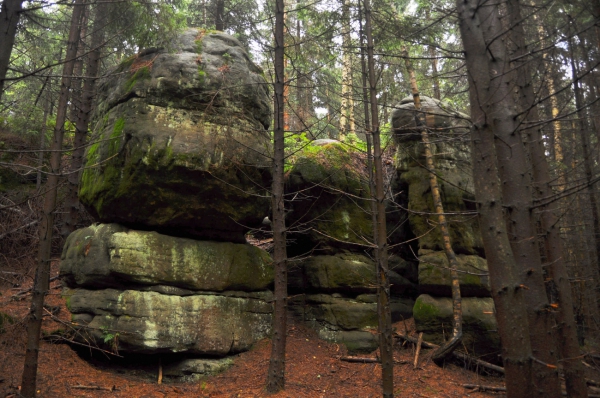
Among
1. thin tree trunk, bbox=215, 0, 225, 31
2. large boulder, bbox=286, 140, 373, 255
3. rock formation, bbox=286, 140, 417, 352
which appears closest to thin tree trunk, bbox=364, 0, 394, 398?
rock formation, bbox=286, 140, 417, 352

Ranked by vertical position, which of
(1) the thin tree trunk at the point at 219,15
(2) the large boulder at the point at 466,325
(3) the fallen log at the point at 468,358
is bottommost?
(3) the fallen log at the point at 468,358

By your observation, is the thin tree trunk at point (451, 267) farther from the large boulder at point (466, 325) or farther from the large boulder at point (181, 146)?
the large boulder at point (181, 146)

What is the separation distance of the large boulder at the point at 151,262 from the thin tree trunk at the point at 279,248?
0.96 meters

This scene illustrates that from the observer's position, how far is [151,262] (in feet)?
28.8

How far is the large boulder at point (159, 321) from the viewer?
8.23 metres

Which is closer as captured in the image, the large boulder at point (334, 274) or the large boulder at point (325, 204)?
the large boulder at point (334, 274)

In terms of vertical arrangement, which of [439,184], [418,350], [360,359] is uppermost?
[439,184]

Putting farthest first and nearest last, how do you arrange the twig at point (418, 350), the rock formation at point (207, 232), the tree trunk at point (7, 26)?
the twig at point (418, 350) → the rock formation at point (207, 232) → the tree trunk at point (7, 26)

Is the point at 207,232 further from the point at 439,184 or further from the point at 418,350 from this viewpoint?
the point at 439,184

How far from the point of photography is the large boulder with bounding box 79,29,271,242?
9.03 m

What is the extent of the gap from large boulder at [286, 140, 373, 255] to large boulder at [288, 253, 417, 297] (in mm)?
371

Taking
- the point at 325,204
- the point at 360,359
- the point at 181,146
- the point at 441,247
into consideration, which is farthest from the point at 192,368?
the point at 441,247

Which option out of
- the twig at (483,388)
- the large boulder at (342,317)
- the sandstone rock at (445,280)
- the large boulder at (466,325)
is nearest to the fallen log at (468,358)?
the large boulder at (466,325)

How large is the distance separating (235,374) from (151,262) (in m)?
3.01
